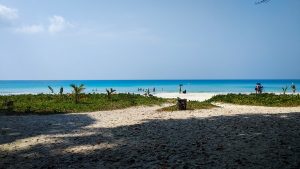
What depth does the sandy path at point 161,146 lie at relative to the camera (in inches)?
415

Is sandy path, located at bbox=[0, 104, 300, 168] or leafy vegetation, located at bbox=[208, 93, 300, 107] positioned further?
leafy vegetation, located at bbox=[208, 93, 300, 107]

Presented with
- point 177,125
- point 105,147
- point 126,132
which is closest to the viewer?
point 105,147

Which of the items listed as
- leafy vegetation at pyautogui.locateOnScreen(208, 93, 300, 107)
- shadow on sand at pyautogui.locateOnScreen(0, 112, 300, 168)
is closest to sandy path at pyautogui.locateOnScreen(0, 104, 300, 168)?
shadow on sand at pyautogui.locateOnScreen(0, 112, 300, 168)

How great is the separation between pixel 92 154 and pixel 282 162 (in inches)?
236

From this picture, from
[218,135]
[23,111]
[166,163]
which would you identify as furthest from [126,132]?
[23,111]

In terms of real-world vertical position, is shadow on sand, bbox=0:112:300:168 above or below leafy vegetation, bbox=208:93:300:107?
below

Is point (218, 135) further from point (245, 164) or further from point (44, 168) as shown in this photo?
point (44, 168)

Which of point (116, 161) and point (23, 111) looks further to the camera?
point (23, 111)

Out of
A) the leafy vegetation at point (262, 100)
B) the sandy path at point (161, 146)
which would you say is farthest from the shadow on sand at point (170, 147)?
the leafy vegetation at point (262, 100)

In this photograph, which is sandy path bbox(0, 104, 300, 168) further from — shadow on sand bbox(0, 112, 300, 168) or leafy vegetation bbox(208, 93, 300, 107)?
leafy vegetation bbox(208, 93, 300, 107)

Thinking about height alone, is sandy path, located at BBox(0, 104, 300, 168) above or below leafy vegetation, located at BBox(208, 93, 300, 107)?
below

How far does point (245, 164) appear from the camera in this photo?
32.7ft

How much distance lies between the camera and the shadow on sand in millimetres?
10492

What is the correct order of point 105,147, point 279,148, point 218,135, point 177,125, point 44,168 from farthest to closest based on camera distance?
point 177,125
point 218,135
point 105,147
point 279,148
point 44,168
